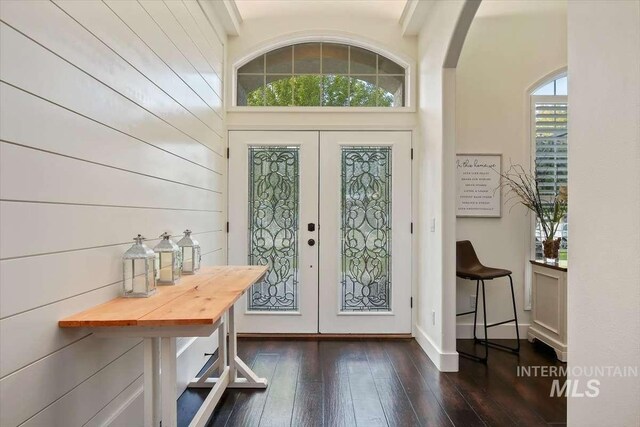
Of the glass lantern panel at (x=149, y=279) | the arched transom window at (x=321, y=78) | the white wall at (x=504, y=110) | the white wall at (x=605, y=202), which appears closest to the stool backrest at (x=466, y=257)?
the white wall at (x=504, y=110)

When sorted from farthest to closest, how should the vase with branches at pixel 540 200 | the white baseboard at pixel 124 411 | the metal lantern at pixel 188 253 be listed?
the vase with branches at pixel 540 200 < the metal lantern at pixel 188 253 < the white baseboard at pixel 124 411

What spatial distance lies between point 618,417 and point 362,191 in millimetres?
2709

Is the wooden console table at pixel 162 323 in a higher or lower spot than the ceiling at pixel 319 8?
lower

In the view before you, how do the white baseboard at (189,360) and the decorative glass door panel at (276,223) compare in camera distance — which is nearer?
the white baseboard at (189,360)

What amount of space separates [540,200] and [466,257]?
92 cm

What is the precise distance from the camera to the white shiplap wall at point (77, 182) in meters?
1.08

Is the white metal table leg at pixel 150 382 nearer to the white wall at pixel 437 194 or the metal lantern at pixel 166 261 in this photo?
the metal lantern at pixel 166 261

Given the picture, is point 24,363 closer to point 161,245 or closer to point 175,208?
point 161,245

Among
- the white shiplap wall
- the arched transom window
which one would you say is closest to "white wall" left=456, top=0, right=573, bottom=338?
the arched transom window

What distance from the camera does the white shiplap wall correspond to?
1080 millimetres

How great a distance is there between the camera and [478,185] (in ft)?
11.5

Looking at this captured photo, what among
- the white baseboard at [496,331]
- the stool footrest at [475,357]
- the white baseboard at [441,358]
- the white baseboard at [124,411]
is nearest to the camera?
the white baseboard at [124,411]

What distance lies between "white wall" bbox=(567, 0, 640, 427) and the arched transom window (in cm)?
251

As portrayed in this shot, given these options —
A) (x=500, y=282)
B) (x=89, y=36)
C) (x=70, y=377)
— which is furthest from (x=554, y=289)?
(x=89, y=36)
